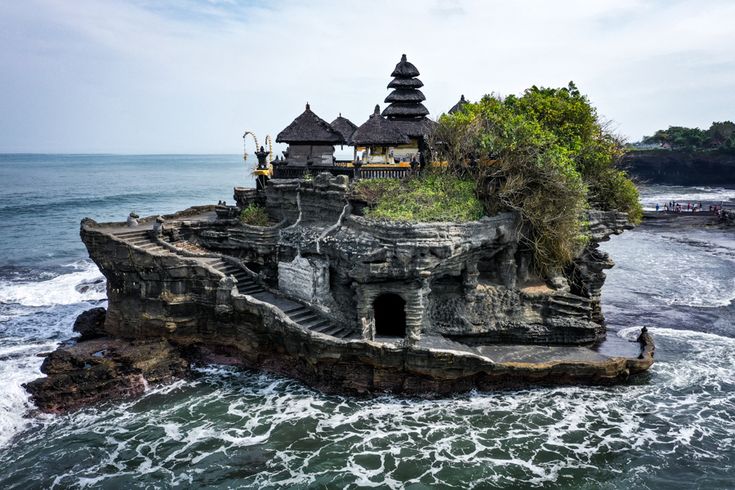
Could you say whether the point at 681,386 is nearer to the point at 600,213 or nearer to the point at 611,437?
the point at 611,437

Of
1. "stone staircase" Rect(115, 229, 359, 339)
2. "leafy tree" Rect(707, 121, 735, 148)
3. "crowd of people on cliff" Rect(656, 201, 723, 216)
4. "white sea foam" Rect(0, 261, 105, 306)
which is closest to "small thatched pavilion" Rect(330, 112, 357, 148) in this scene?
"stone staircase" Rect(115, 229, 359, 339)

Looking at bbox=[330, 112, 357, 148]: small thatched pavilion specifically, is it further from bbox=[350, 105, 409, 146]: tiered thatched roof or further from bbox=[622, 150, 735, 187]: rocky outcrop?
bbox=[622, 150, 735, 187]: rocky outcrop

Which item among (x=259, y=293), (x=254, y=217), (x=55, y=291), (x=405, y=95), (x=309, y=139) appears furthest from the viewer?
(x=55, y=291)

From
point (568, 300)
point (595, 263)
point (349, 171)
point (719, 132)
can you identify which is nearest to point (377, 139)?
point (349, 171)

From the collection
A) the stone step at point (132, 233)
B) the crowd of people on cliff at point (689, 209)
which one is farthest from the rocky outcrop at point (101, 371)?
the crowd of people on cliff at point (689, 209)

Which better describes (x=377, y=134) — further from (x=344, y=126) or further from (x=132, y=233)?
(x=132, y=233)

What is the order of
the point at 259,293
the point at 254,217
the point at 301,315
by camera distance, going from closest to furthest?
the point at 301,315 → the point at 259,293 → the point at 254,217
